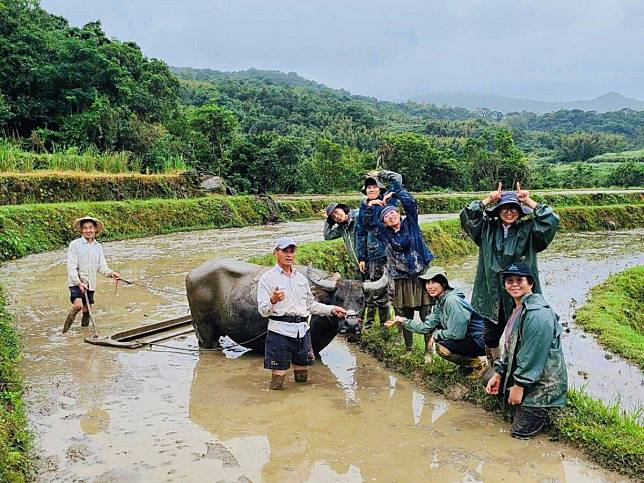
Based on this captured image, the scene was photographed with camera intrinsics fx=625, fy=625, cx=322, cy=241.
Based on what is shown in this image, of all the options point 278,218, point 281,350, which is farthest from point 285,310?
point 278,218

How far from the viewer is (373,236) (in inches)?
274

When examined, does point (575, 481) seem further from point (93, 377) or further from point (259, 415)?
point (93, 377)

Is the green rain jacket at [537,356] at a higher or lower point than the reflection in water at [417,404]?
higher

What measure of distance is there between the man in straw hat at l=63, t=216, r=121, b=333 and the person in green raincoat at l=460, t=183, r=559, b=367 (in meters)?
4.41

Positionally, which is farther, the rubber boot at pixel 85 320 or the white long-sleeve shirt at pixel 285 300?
the rubber boot at pixel 85 320

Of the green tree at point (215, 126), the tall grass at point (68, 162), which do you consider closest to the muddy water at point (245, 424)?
the tall grass at point (68, 162)

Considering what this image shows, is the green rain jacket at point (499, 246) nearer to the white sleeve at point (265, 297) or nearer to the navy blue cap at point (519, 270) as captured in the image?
the navy blue cap at point (519, 270)

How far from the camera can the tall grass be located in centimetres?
1916

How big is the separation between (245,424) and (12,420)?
1.73 metres

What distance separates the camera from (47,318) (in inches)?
339

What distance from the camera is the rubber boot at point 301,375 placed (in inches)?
237

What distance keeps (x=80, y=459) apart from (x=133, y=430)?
1.93ft

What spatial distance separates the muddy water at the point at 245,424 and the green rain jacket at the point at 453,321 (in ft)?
2.03

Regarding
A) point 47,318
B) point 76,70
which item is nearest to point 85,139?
point 76,70
